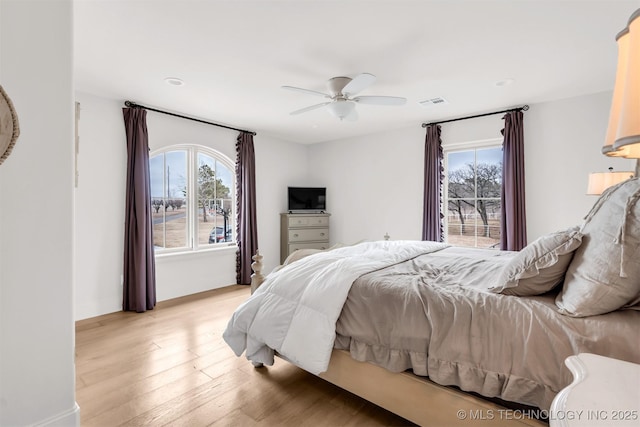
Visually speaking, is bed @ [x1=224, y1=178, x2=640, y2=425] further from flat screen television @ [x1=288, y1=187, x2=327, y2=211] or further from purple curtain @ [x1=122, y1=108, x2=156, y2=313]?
flat screen television @ [x1=288, y1=187, x2=327, y2=211]

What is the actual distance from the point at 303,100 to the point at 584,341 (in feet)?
10.4

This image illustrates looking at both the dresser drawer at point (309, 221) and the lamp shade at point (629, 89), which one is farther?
the dresser drawer at point (309, 221)

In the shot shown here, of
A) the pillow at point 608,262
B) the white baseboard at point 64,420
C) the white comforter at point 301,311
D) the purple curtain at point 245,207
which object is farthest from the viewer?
the purple curtain at point 245,207

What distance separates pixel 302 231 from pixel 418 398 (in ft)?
13.2

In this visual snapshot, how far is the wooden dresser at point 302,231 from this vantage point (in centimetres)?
538

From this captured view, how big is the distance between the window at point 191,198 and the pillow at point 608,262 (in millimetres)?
4227

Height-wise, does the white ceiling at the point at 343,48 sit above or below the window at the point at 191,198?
above

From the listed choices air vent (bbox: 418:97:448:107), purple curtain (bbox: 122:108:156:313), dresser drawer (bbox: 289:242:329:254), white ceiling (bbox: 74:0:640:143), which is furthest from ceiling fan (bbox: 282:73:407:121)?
dresser drawer (bbox: 289:242:329:254)

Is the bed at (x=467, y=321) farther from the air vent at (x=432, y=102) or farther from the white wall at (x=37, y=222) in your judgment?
the air vent at (x=432, y=102)

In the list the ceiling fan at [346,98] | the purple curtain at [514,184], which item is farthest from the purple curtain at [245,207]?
the purple curtain at [514,184]

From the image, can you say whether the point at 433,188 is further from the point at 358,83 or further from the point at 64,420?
the point at 64,420

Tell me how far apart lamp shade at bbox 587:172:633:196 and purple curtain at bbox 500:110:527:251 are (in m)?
0.84

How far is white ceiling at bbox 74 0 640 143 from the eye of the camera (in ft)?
6.31

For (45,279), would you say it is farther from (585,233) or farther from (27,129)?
(585,233)
